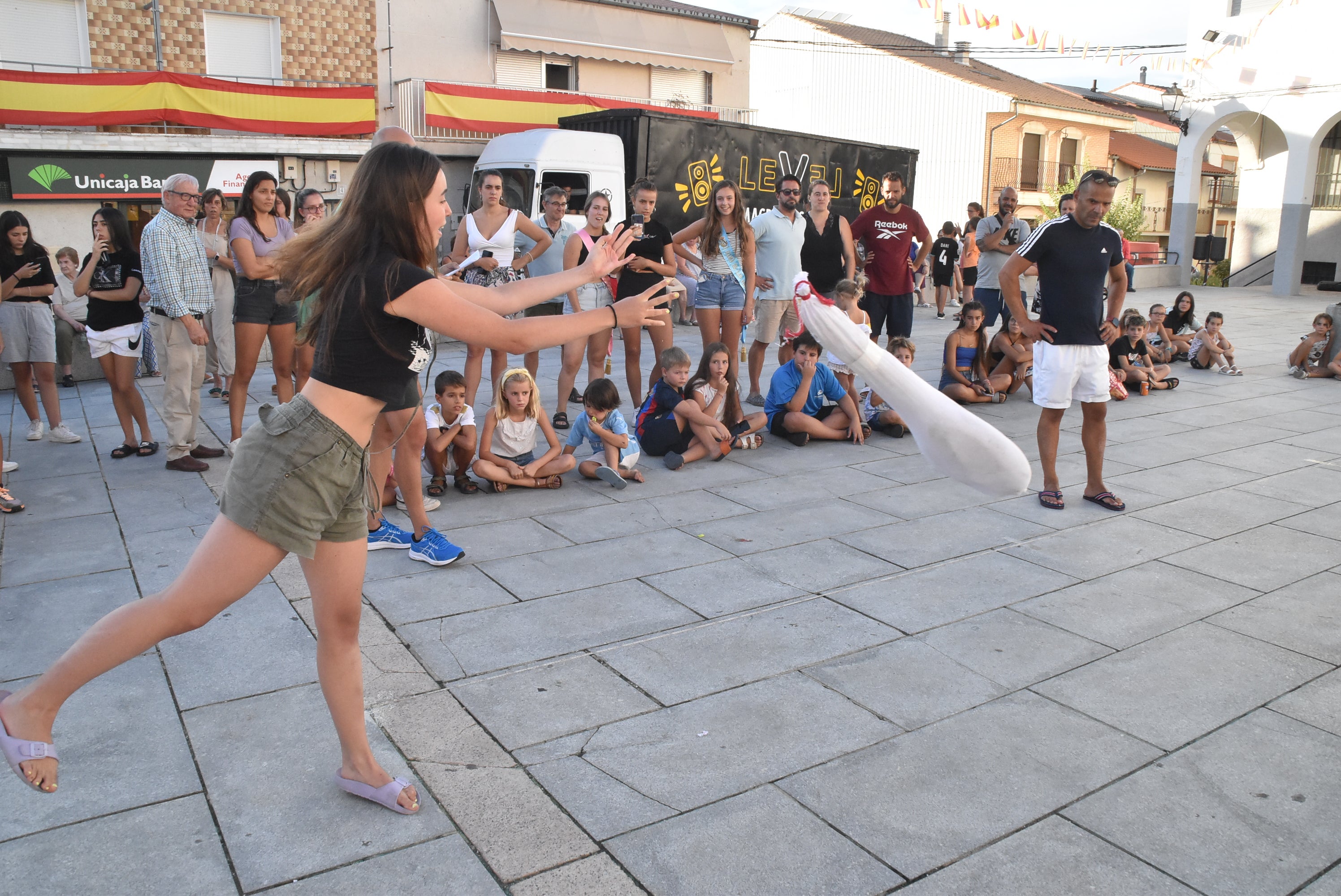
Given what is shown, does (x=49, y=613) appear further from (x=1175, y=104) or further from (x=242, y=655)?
(x=1175, y=104)

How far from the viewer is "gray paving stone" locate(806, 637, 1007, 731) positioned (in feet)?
11.5

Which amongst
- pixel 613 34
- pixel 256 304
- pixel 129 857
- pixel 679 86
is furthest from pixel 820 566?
pixel 679 86

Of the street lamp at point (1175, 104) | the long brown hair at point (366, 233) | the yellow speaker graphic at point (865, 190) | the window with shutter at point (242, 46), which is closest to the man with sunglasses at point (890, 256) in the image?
the long brown hair at point (366, 233)

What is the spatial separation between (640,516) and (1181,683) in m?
3.03

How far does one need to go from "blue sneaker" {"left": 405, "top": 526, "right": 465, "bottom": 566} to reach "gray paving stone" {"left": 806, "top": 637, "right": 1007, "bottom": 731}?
1.96 metres

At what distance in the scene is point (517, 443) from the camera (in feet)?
20.8

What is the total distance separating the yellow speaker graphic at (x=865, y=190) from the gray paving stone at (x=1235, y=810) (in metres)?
17.7

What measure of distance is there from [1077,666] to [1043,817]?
45.8 inches

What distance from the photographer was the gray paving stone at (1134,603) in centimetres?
426

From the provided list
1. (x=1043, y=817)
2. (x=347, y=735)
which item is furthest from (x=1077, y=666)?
(x=347, y=735)

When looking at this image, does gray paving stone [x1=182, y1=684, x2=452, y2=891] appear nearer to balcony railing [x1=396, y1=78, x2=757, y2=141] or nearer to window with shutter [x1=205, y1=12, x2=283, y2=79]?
balcony railing [x1=396, y1=78, x2=757, y2=141]

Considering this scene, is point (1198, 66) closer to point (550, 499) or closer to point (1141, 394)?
point (1141, 394)

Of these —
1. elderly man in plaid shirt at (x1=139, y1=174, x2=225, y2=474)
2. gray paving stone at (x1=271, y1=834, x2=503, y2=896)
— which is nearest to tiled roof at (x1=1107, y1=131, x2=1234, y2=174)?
elderly man in plaid shirt at (x1=139, y1=174, x2=225, y2=474)

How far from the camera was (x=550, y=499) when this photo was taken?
6180mm
